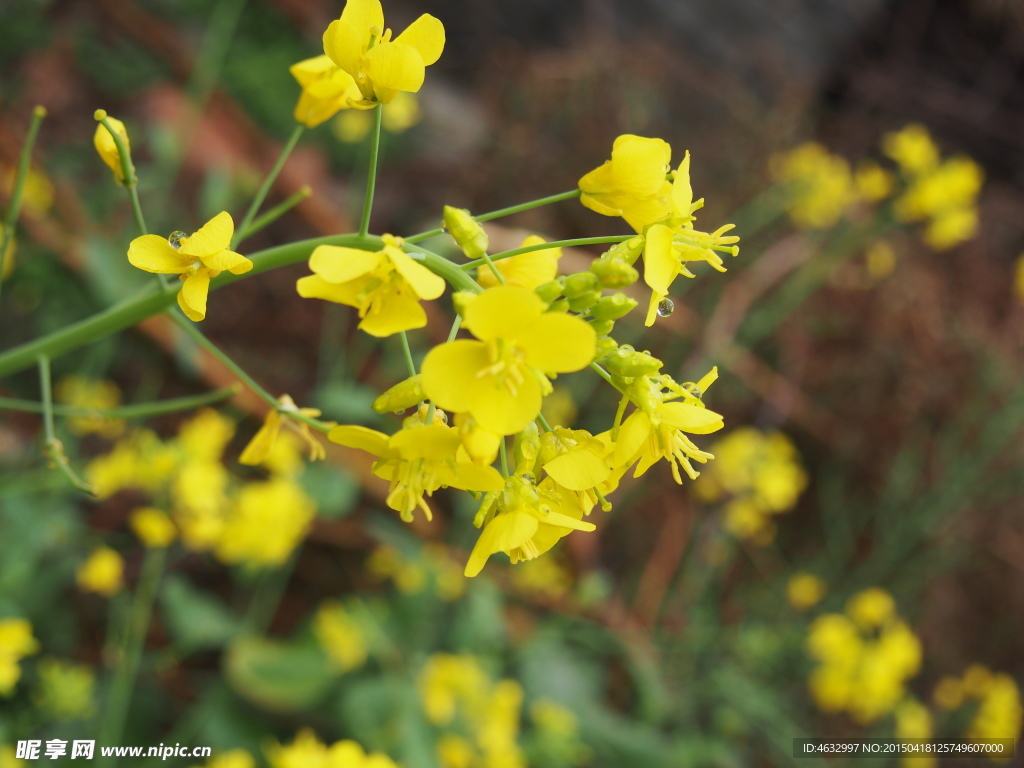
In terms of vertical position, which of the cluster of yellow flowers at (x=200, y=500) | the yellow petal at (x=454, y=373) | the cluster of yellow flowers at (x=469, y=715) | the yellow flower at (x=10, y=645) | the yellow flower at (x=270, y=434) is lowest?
the cluster of yellow flowers at (x=469, y=715)

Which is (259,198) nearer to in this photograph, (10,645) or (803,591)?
(10,645)

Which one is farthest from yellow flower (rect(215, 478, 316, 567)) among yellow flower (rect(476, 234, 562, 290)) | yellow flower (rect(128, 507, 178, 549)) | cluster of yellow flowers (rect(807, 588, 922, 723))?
cluster of yellow flowers (rect(807, 588, 922, 723))

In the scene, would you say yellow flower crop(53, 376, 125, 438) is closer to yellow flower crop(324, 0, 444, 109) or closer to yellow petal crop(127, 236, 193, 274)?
yellow petal crop(127, 236, 193, 274)

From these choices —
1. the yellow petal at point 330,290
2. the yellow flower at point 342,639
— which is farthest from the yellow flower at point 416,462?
the yellow flower at point 342,639

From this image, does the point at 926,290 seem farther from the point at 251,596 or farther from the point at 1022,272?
the point at 251,596

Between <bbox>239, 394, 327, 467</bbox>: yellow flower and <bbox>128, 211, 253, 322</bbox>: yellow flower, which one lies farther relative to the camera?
<bbox>239, 394, 327, 467</bbox>: yellow flower

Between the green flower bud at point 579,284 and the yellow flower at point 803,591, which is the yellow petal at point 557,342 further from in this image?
the yellow flower at point 803,591

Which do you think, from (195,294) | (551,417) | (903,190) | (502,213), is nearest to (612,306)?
(502,213)
